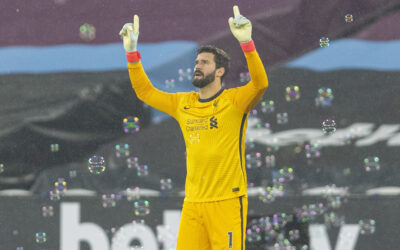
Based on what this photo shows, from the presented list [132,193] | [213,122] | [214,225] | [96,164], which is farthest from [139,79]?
[132,193]

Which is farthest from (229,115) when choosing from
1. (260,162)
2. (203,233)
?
(260,162)

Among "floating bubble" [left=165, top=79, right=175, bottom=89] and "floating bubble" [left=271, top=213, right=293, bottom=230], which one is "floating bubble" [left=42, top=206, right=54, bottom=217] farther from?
"floating bubble" [left=271, top=213, right=293, bottom=230]

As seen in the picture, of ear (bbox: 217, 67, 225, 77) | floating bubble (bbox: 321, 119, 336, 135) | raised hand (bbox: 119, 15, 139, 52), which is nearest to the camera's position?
ear (bbox: 217, 67, 225, 77)

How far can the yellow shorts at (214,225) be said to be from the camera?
4469 mm

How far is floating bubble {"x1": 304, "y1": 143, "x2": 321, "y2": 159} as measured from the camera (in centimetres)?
640

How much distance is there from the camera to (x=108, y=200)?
22.3ft

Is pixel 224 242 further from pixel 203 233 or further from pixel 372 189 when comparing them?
pixel 372 189

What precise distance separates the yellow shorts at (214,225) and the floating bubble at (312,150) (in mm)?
2000

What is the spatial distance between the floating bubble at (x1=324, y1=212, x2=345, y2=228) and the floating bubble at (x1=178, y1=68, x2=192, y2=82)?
2.10 meters

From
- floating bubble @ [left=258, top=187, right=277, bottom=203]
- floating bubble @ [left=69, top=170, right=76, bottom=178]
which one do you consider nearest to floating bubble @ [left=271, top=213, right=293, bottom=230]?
floating bubble @ [left=258, top=187, right=277, bottom=203]

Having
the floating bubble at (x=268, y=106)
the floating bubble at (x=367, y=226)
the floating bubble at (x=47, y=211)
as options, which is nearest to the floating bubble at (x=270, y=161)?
the floating bubble at (x=268, y=106)

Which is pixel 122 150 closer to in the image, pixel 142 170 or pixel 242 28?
pixel 142 170

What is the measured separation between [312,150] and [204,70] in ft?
7.01

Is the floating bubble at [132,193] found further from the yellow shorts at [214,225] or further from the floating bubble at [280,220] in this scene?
the yellow shorts at [214,225]
